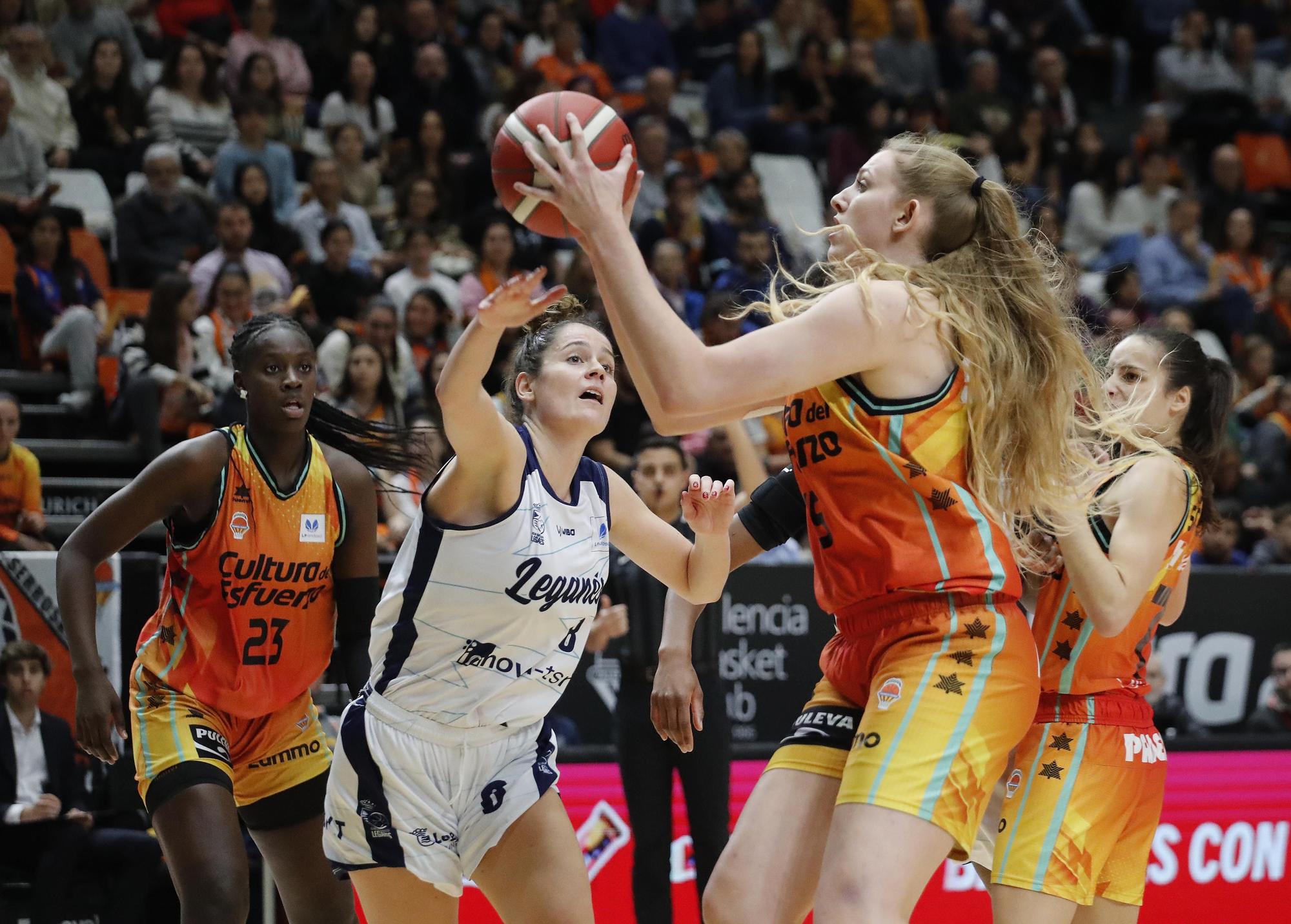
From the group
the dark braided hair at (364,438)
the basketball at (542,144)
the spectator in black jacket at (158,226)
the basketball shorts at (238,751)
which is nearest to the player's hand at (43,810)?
the basketball shorts at (238,751)

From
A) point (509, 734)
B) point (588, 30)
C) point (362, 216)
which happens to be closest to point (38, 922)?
point (509, 734)

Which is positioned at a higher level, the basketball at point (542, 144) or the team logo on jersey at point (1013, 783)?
the basketball at point (542, 144)

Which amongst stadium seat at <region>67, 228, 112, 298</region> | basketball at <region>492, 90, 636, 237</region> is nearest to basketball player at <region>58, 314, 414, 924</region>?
basketball at <region>492, 90, 636, 237</region>

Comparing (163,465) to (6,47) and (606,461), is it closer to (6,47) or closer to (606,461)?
(606,461)

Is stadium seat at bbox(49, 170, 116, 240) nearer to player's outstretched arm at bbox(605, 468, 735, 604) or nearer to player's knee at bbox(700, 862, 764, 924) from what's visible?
player's outstretched arm at bbox(605, 468, 735, 604)

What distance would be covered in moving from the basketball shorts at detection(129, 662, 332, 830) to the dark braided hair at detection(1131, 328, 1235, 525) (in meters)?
2.63

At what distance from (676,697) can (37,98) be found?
831 centimetres

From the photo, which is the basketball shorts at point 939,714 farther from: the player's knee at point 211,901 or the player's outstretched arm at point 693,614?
the player's knee at point 211,901

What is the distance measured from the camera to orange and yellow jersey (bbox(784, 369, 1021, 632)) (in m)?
3.11

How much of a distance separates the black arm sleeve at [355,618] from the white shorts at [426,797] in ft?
2.21

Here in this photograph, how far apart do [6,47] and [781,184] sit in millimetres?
6370

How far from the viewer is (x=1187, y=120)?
15.4 metres

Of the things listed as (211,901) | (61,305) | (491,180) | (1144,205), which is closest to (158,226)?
(61,305)

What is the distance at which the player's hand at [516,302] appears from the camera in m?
3.13
